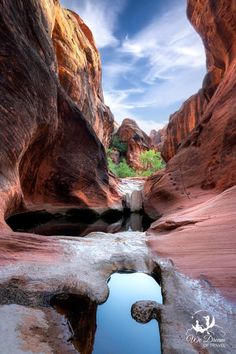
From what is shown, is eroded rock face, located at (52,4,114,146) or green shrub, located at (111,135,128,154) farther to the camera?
green shrub, located at (111,135,128,154)

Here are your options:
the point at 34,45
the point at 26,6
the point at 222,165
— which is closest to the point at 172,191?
the point at 222,165

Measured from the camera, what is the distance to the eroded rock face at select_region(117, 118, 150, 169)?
140 ft

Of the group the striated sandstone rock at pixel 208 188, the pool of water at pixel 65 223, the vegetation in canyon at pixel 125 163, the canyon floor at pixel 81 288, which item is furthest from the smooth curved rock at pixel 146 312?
the vegetation in canyon at pixel 125 163

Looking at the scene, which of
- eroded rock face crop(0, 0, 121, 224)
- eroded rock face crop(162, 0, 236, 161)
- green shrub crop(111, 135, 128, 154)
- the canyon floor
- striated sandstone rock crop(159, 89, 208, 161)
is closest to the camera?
the canyon floor

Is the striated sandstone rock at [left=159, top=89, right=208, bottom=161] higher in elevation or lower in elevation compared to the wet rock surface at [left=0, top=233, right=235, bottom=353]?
higher

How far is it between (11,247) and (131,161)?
3889 centimetres

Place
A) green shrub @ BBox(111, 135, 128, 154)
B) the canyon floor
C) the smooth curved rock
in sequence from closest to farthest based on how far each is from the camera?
the canyon floor, the smooth curved rock, green shrub @ BBox(111, 135, 128, 154)

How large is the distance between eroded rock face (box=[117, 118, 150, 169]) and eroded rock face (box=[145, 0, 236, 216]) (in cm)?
2791

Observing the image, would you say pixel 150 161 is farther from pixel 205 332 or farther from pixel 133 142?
pixel 205 332

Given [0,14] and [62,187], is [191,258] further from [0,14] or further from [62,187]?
[62,187]

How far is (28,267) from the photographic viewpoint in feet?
11.5

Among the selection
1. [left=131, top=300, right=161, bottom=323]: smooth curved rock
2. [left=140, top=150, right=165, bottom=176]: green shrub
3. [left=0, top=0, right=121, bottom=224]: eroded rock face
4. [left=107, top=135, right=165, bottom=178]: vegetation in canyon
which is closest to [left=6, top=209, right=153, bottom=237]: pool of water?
[left=0, top=0, right=121, bottom=224]: eroded rock face

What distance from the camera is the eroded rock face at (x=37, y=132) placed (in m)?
6.79

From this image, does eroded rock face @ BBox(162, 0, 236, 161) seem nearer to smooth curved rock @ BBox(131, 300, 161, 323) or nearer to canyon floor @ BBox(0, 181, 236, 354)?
canyon floor @ BBox(0, 181, 236, 354)
